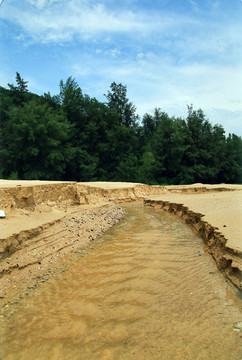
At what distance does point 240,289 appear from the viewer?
2.90 m

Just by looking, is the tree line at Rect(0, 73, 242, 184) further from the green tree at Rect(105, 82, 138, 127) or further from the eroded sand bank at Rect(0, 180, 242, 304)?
the eroded sand bank at Rect(0, 180, 242, 304)

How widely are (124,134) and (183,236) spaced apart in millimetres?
28490

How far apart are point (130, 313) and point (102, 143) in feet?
102

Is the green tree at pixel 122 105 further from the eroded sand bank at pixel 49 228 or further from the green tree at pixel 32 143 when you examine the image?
the eroded sand bank at pixel 49 228

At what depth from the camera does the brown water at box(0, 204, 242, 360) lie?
2.12 meters

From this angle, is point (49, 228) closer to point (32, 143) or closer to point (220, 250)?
point (220, 250)

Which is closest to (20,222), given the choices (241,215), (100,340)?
(100,340)

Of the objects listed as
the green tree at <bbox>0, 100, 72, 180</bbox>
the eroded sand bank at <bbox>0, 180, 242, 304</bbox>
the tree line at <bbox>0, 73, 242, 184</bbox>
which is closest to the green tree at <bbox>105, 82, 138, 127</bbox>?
the tree line at <bbox>0, 73, 242, 184</bbox>

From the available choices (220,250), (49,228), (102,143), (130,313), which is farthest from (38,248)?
(102,143)

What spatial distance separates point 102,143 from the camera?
33094 mm

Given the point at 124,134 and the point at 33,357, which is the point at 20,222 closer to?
the point at 33,357

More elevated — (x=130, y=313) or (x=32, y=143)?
(x=32, y=143)

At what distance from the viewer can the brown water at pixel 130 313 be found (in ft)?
6.94

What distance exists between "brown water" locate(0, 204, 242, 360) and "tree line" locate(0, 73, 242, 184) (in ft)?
69.2
